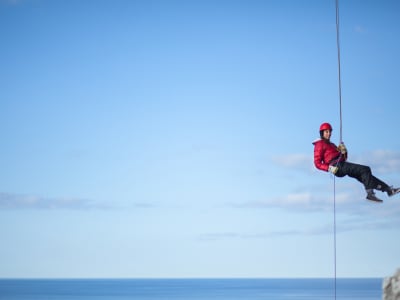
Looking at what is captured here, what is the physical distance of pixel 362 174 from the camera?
15.0 m

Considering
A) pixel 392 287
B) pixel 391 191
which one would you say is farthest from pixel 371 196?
pixel 392 287

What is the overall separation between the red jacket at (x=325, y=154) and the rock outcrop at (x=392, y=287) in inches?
117

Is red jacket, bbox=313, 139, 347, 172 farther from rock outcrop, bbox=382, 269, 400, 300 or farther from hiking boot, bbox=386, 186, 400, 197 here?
rock outcrop, bbox=382, 269, 400, 300

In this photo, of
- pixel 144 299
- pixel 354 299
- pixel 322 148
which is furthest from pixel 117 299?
pixel 322 148

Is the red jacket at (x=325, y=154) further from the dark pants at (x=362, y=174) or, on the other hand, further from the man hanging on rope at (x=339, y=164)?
the dark pants at (x=362, y=174)

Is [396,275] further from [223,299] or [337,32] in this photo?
[223,299]

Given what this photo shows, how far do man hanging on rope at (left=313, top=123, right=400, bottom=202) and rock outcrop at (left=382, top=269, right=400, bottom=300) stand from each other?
7.02 feet

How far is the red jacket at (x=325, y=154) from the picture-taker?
15.0 meters

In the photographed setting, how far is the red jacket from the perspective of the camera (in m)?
15.0

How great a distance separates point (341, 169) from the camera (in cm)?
1501

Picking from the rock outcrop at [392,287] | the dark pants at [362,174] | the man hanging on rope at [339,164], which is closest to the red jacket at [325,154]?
the man hanging on rope at [339,164]

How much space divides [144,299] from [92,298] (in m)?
12.2

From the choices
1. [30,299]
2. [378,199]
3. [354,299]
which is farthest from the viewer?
[30,299]

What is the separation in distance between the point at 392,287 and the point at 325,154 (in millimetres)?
3472
